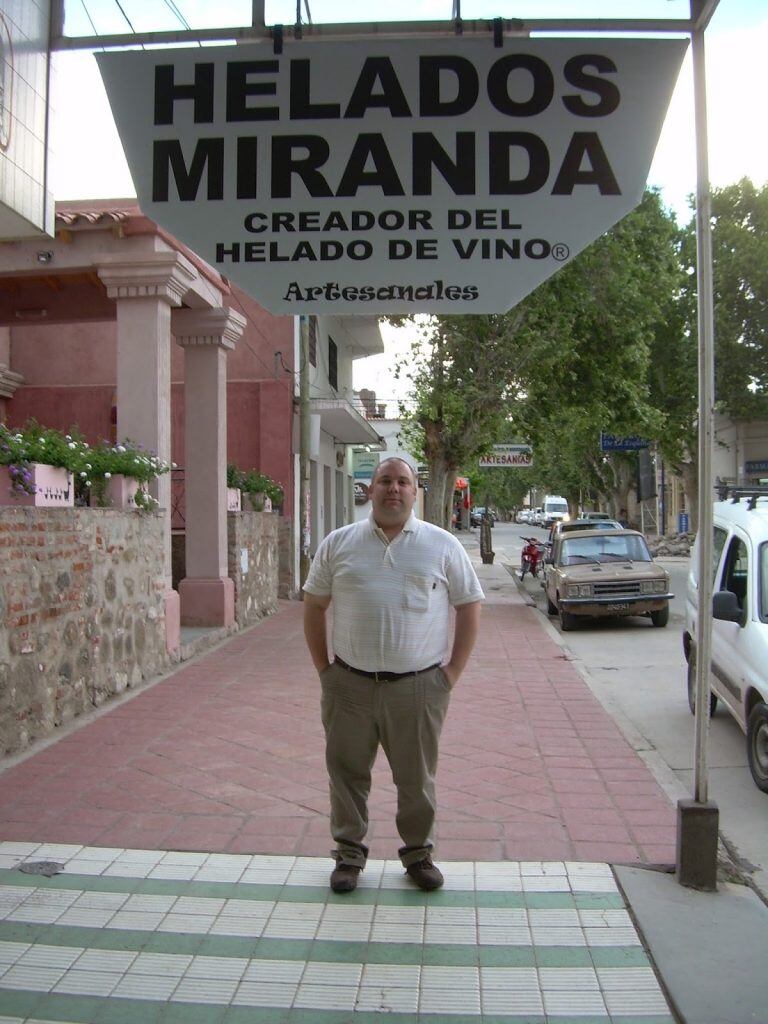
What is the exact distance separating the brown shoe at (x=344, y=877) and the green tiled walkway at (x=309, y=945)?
0.04m

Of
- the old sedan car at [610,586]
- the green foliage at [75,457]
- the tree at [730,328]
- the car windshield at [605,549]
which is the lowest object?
the old sedan car at [610,586]

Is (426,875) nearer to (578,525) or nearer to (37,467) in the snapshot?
(37,467)

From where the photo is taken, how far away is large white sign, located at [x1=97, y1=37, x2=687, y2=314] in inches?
150

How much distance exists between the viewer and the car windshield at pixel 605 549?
1603cm

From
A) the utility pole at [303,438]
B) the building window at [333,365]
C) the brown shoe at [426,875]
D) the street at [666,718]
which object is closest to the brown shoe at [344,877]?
the brown shoe at [426,875]

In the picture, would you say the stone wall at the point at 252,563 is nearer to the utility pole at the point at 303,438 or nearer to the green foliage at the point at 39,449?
the utility pole at the point at 303,438

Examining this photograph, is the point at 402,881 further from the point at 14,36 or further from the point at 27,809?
the point at 14,36

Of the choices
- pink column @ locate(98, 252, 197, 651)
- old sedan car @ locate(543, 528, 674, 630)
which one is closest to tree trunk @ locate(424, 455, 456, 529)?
old sedan car @ locate(543, 528, 674, 630)

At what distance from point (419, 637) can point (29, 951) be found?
6.43 ft

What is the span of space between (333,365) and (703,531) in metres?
20.1

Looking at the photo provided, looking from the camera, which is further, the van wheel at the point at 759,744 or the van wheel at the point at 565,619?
the van wheel at the point at 565,619

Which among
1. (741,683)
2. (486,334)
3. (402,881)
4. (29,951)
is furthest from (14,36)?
(486,334)

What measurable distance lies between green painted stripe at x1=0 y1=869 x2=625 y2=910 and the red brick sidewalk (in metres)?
0.47

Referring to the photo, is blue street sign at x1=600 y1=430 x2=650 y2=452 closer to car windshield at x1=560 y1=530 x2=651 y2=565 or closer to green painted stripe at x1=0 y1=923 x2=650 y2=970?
car windshield at x1=560 y1=530 x2=651 y2=565
